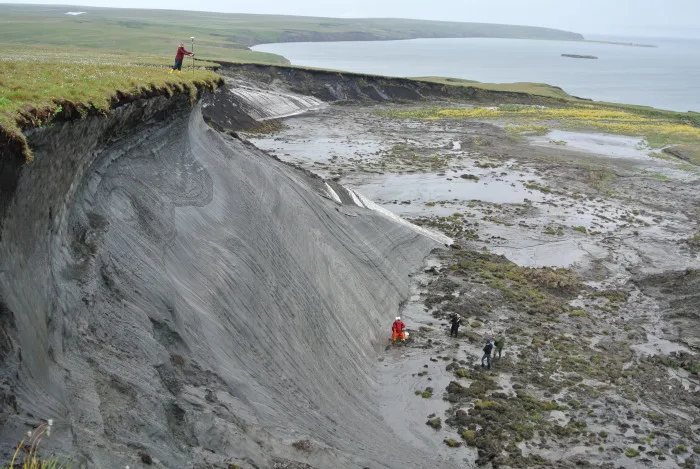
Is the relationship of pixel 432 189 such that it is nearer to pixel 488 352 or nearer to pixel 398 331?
pixel 398 331

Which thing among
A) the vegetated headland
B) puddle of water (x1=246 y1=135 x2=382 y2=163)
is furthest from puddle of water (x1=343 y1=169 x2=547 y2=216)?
puddle of water (x1=246 y1=135 x2=382 y2=163)

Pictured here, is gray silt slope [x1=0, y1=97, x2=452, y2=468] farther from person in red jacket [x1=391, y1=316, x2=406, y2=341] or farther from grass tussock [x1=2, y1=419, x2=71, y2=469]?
person in red jacket [x1=391, y1=316, x2=406, y2=341]

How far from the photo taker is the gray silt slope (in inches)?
396

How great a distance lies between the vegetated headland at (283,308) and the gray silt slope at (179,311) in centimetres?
6

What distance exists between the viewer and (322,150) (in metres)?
57.3

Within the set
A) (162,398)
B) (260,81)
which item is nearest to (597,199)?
(162,398)

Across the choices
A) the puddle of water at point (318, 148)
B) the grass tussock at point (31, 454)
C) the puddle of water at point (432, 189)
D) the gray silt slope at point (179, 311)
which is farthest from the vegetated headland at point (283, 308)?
the puddle of water at point (318, 148)

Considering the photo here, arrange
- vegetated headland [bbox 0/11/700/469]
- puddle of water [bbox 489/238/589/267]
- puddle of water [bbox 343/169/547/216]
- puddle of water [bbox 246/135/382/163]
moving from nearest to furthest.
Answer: vegetated headland [bbox 0/11/700/469], puddle of water [bbox 489/238/589/267], puddle of water [bbox 343/169/547/216], puddle of water [bbox 246/135/382/163]

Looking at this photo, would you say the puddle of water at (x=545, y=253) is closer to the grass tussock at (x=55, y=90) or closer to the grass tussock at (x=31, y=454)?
the grass tussock at (x=55, y=90)

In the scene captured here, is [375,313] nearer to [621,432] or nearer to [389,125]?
[621,432]

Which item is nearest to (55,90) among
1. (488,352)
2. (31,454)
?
(31,454)

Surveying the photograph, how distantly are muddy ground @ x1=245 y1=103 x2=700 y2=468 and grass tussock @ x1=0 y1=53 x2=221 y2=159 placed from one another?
10.8m

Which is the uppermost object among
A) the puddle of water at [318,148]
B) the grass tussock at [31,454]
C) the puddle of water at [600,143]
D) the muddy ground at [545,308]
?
the puddle of water at [600,143]

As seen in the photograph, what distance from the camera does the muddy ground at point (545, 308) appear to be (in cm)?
1789
